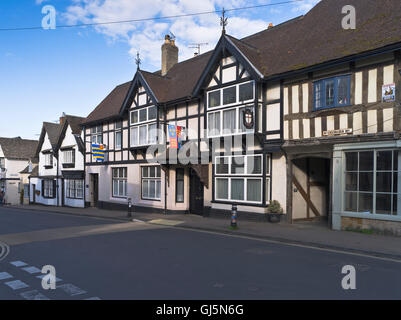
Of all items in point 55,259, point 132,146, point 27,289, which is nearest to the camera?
point 27,289

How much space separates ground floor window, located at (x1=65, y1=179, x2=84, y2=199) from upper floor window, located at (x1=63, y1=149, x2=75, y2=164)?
1.67 meters

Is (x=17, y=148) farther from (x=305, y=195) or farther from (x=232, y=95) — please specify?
(x=305, y=195)

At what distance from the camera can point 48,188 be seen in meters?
32.9

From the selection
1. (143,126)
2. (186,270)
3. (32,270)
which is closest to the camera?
(186,270)

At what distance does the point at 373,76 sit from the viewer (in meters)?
11.6

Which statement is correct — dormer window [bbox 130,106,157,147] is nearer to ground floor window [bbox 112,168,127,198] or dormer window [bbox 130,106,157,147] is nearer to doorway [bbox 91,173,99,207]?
ground floor window [bbox 112,168,127,198]

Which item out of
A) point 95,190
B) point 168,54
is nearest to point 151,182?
point 95,190

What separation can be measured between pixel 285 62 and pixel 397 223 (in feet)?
25.1

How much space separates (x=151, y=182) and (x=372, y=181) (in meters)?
13.2

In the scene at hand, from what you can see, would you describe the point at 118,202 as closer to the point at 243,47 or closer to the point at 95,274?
the point at 243,47

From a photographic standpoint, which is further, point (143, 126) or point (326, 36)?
point (143, 126)

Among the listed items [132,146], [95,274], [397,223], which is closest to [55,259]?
[95,274]
